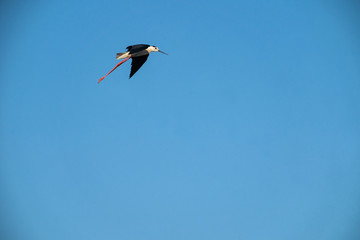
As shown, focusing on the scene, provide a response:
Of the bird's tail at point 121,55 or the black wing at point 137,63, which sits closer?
the bird's tail at point 121,55

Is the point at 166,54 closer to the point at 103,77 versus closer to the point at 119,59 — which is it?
the point at 119,59

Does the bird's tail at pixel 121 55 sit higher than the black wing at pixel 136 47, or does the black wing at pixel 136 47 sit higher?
the black wing at pixel 136 47

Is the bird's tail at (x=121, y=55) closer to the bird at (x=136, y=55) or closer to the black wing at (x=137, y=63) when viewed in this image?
the bird at (x=136, y=55)

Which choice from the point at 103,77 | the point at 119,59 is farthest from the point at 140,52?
the point at 103,77

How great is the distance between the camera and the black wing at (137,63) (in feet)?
40.8

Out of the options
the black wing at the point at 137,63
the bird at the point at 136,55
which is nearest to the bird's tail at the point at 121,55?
the bird at the point at 136,55

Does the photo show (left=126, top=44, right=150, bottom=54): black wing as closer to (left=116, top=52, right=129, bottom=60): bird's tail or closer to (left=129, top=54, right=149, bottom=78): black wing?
(left=116, top=52, right=129, bottom=60): bird's tail

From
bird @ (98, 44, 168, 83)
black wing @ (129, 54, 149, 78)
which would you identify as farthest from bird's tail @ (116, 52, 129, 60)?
black wing @ (129, 54, 149, 78)

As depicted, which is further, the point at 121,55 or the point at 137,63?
the point at 137,63

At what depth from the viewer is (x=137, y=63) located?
12.6m

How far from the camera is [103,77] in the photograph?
12.0 m

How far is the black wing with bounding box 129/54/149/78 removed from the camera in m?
12.4

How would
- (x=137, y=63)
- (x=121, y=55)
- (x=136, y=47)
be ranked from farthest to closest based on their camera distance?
1. (x=137, y=63)
2. (x=136, y=47)
3. (x=121, y=55)

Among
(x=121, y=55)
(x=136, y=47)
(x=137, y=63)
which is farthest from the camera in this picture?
(x=137, y=63)
